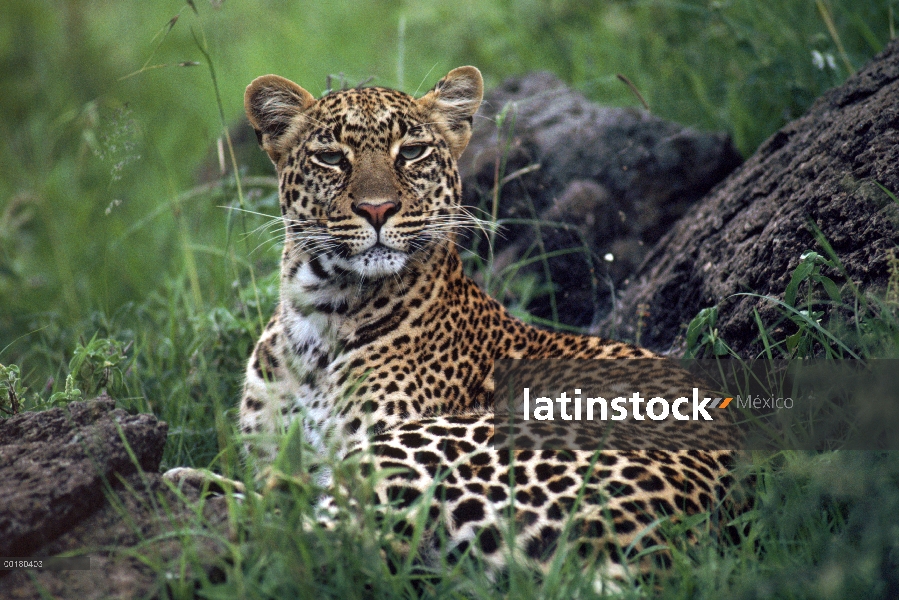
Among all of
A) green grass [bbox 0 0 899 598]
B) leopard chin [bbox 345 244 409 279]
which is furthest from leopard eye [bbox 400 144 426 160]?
green grass [bbox 0 0 899 598]

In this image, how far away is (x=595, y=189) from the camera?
24.3 ft

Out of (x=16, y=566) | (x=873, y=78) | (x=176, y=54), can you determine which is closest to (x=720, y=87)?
(x=873, y=78)

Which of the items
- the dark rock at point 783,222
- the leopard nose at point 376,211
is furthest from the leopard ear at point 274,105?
the dark rock at point 783,222

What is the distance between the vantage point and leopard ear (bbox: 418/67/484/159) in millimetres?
5484

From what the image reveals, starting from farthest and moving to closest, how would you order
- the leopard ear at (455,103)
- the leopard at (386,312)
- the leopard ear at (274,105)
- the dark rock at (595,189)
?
1. the dark rock at (595,189)
2. the leopard ear at (455,103)
3. the leopard ear at (274,105)
4. the leopard at (386,312)

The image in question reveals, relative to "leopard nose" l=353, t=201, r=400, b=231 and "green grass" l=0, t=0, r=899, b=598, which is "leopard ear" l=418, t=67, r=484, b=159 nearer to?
"green grass" l=0, t=0, r=899, b=598

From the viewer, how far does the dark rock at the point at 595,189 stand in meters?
7.19

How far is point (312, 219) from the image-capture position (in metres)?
5.05

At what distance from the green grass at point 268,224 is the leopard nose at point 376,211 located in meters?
0.61

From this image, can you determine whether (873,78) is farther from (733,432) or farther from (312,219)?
(312,219)

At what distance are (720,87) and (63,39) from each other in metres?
10.1

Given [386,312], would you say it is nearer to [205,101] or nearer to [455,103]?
[455,103]

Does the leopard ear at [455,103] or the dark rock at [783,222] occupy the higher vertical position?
the leopard ear at [455,103]

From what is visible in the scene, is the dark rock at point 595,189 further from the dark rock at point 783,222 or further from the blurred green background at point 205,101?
the blurred green background at point 205,101
